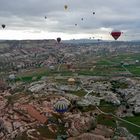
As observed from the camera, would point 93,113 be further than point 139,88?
No

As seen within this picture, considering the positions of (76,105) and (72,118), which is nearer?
(72,118)

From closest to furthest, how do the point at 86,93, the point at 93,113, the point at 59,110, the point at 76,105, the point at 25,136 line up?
the point at 25,136, the point at 59,110, the point at 93,113, the point at 76,105, the point at 86,93

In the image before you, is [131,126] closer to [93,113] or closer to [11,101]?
[93,113]

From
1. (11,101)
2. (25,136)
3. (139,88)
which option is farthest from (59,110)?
(139,88)

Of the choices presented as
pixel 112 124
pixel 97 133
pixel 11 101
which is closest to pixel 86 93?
pixel 11 101

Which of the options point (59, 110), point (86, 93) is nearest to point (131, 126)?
point (59, 110)

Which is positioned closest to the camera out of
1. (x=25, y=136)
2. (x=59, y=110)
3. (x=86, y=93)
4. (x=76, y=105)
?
(x=25, y=136)

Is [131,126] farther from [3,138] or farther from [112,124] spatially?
[3,138]

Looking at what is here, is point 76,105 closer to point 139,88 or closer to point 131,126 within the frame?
point 131,126

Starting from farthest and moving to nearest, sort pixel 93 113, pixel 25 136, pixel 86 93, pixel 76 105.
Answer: pixel 86 93, pixel 76 105, pixel 93 113, pixel 25 136

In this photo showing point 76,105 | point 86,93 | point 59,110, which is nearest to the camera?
point 59,110
